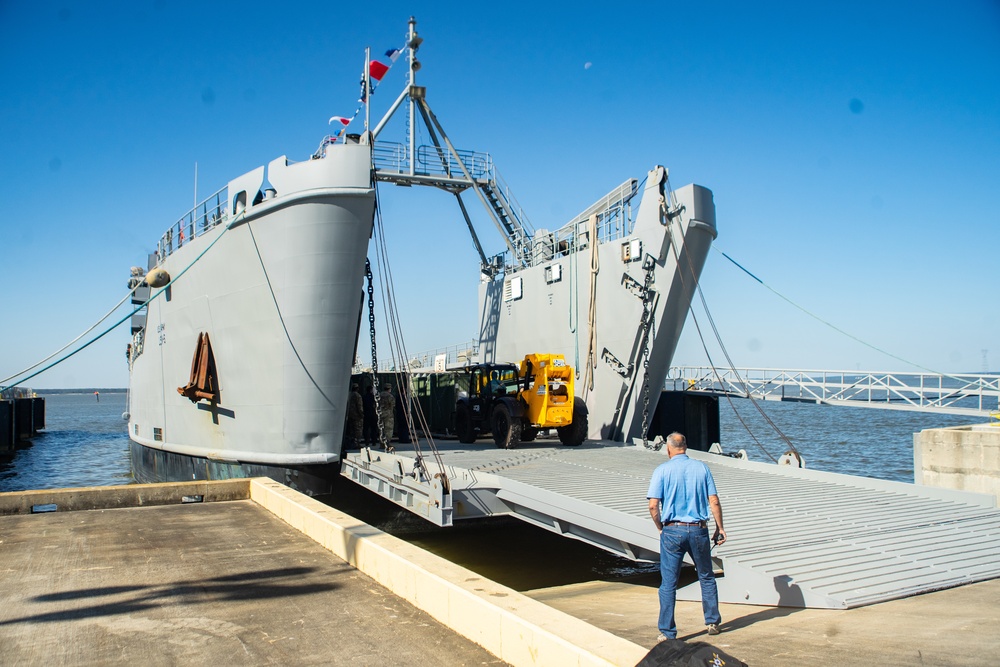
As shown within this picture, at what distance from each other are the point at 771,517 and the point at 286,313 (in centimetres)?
825

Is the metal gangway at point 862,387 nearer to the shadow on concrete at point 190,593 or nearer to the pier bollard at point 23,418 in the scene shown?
the shadow on concrete at point 190,593

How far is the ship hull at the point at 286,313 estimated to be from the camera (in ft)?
39.2

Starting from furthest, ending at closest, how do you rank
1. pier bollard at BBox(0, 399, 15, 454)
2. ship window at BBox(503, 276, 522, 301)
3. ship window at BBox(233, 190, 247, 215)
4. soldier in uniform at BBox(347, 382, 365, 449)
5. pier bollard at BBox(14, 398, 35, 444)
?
1. pier bollard at BBox(14, 398, 35, 444)
2. pier bollard at BBox(0, 399, 15, 454)
3. ship window at BBox(503, 276, 522, 301)
4. soldier in uniform at BBox(347, 382, 365, 449)
5. ship window at BBox(233, 190, 247, 215)

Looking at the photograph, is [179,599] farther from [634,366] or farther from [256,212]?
[634,366]

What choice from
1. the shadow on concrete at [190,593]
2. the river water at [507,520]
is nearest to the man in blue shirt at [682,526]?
the shadow on concrete at [190,593]

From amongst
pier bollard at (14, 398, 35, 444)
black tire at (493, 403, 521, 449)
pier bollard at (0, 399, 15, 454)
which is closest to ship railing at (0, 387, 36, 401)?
pier bollard at (14, 398, 35, 444)

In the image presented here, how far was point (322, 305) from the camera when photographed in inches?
476

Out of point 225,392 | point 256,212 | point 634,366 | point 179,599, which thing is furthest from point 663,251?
point 179,599

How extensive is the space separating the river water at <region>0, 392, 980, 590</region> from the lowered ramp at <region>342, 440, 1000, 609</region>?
1.63 meters

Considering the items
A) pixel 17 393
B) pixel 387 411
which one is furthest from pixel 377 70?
pixel 17 393

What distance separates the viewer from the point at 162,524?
880cm

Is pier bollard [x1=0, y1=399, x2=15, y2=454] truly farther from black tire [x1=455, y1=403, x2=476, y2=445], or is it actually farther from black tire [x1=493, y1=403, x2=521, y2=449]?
black tire [x1=493, y1=403, x2=521, y2=449]

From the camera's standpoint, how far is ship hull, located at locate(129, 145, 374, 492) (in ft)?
39.2

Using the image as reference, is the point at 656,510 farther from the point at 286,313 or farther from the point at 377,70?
the point at 377,70
